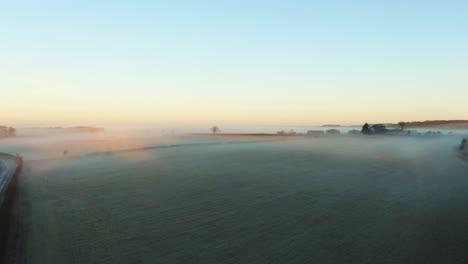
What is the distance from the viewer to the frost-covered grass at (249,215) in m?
7.04

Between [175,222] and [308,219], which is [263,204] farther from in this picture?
[175,222]

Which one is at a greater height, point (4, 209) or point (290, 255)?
point (4, 209)

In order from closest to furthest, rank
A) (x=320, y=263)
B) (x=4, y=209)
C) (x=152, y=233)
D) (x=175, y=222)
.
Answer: (x=320, y=263) → (x=152, y=233) → (x=175, y=222) → (x=4, y=209)

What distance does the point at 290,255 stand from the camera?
6938mm

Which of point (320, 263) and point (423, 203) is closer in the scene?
point (320, 263)

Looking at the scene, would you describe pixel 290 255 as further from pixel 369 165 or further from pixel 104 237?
pixel 369 165

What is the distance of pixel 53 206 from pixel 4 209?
1511 mm

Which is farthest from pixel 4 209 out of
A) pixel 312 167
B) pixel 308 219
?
pixel 312 167

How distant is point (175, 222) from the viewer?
29.2 ft

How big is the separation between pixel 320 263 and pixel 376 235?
247 centimetres

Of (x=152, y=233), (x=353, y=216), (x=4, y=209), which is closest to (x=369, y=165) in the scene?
(x=353, y=216)

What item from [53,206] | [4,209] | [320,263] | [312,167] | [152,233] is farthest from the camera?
[312,167]

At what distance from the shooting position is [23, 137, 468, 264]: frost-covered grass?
7.04 m

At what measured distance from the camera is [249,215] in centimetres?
945
